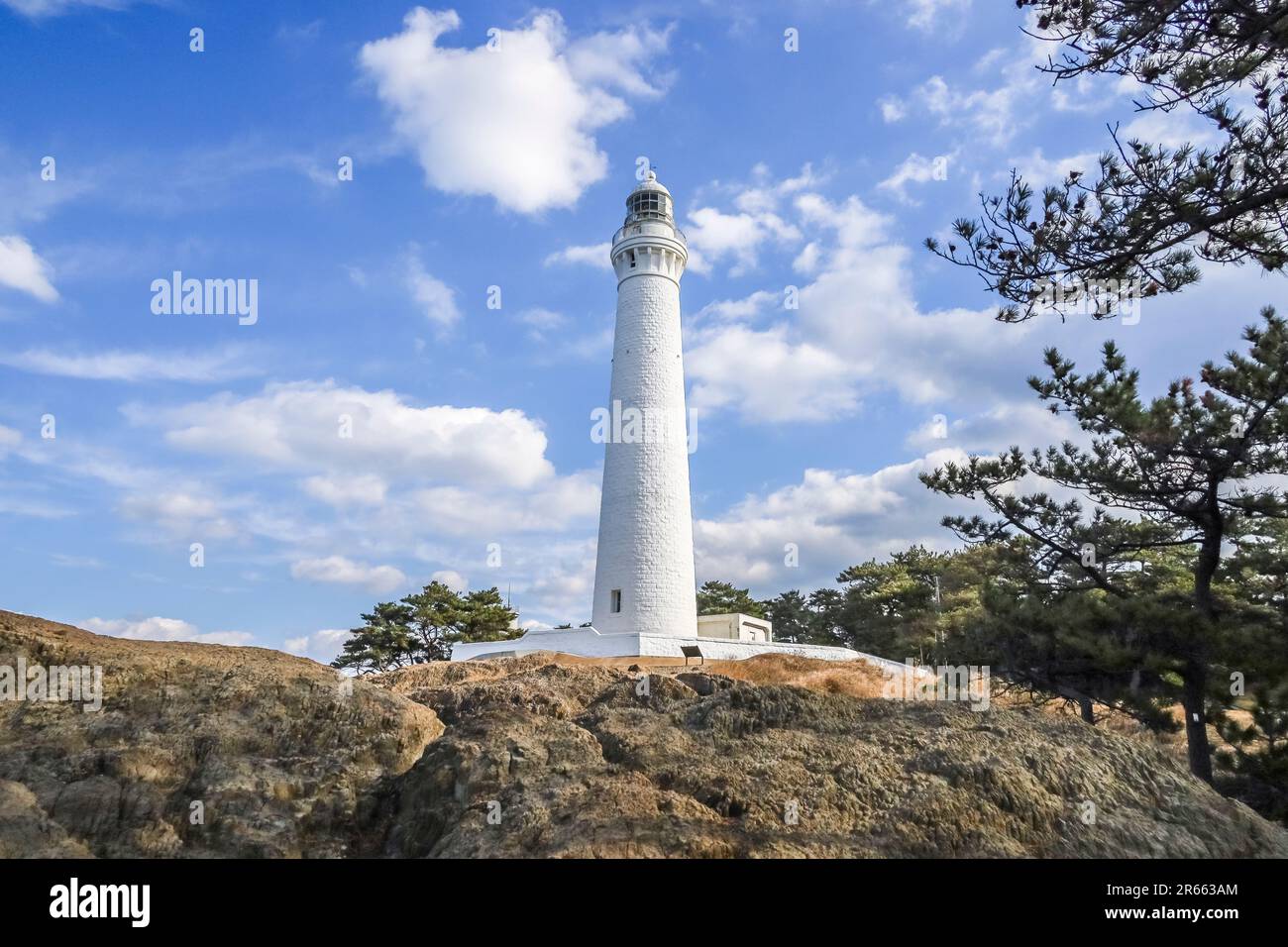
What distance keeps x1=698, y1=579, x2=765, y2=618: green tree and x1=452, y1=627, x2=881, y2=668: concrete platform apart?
18.8 metres

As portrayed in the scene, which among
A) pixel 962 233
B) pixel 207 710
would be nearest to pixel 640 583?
pixel 962 233

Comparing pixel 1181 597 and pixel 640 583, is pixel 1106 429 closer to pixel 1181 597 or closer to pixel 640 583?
pixel 1181 597

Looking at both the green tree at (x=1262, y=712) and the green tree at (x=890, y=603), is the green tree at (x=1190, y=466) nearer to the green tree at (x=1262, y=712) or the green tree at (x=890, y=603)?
the green tree at (x=1262, y=712)

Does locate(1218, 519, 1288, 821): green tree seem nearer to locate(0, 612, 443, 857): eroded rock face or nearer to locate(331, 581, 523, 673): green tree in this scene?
locate(0, 612, 443, 857): eroded rock face

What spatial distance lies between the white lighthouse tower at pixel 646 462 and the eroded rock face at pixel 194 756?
21598 mm

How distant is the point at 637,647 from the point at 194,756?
69.4 feet

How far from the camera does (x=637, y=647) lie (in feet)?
83.4

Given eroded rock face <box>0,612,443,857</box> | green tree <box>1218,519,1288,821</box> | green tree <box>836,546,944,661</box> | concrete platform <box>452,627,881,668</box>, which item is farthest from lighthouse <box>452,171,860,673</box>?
eroded rock face <box>0,612,443,857</box>

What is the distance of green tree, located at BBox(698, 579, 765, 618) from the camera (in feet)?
151

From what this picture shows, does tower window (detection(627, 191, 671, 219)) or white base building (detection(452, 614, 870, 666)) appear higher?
tower window (detection(627, 191, 671, 219))

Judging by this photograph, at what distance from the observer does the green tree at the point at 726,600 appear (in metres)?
46.0

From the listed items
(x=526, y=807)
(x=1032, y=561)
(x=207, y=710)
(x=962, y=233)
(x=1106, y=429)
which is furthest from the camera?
(x=1032, y=561)
